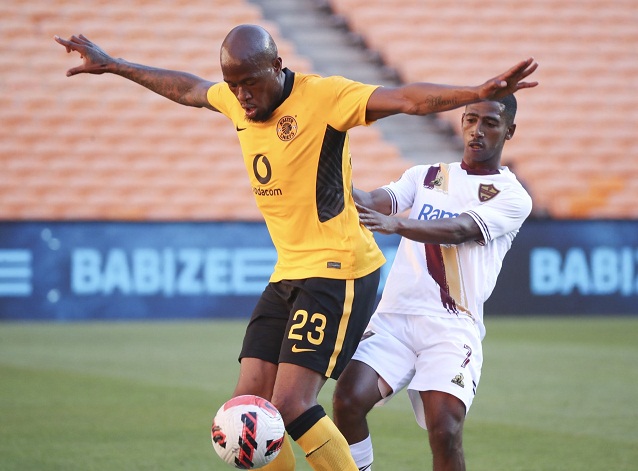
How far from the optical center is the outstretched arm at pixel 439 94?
405 cm

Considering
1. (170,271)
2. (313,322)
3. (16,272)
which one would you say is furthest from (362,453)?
(16,272)

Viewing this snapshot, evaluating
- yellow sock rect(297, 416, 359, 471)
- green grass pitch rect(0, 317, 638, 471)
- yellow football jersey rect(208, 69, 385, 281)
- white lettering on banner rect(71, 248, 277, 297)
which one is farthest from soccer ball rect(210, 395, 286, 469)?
white lettering on banner rect(71, 248, 277, 297)

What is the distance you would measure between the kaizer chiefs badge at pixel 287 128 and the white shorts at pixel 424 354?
114 cm

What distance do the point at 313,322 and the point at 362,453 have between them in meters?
0.78

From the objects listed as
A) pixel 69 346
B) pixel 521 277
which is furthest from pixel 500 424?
pixel 521 277

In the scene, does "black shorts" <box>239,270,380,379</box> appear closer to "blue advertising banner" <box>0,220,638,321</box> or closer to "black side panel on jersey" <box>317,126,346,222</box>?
"black side panel on jersey" <box>317,126,346,222</box>

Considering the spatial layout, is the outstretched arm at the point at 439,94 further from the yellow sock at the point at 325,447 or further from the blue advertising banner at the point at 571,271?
the blue advertising banner at the point at 571,271

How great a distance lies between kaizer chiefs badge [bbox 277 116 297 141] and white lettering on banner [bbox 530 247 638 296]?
10.8 m

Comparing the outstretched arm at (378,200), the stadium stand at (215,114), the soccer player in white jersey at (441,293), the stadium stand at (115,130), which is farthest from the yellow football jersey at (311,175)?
the stadium stand at (115,130)

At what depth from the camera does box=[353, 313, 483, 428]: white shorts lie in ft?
16.3

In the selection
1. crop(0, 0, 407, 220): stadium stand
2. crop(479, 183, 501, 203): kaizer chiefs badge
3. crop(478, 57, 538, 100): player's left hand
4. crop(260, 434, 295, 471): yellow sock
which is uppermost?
crop(478, 57, 538, 100): player's left hand

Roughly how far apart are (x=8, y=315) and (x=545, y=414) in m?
8.09

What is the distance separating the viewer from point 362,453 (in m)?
4.97

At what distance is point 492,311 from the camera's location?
49.3 feet
